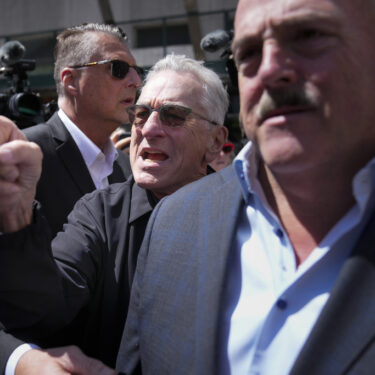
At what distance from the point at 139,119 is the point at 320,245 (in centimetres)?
128

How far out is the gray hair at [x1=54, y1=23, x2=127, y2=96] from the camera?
298cm

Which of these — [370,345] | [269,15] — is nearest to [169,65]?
[269,15]

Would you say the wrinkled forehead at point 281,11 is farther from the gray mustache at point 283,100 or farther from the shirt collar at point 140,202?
the shirt collar at point 140,202

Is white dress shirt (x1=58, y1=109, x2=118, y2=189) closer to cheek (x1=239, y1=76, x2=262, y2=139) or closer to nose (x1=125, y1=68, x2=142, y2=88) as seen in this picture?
nose (x1=125, y1=68, x2=142, y2=88)

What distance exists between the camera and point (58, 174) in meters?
2.38

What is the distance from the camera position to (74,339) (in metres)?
1.59

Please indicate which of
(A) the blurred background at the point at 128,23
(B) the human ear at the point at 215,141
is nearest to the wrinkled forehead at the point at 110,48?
(B) the human ear at the point at 215,141

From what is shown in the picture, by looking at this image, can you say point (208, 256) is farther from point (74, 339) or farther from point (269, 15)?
point (74, 339)

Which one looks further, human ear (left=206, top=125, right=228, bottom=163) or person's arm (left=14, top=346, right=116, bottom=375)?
human ear (left=206, top=125, right=228, bottom=163)

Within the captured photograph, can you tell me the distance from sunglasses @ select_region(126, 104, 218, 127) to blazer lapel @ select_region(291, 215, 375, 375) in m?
1.28

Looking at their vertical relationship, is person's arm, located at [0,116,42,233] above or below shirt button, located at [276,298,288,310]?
above

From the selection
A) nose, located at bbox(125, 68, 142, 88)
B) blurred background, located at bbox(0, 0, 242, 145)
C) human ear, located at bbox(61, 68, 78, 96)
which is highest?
human ear, located at bbox(61, 68, 78, 96)

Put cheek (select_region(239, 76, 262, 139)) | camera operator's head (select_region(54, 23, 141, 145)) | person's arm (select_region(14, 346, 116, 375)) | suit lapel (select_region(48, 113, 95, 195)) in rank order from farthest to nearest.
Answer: camera operator's head (select_region(54, 23, 141, 145)), suit lapel (select_region(48, 113, 95, 195)), person's arm (select_region(14, 346, 116, 375)), cheek (select_region(239, 76, 262, 139))

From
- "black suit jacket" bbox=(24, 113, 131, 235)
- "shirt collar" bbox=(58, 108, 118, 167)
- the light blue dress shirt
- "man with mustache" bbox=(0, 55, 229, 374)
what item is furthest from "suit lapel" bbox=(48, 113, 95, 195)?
the light blue dress shirt
